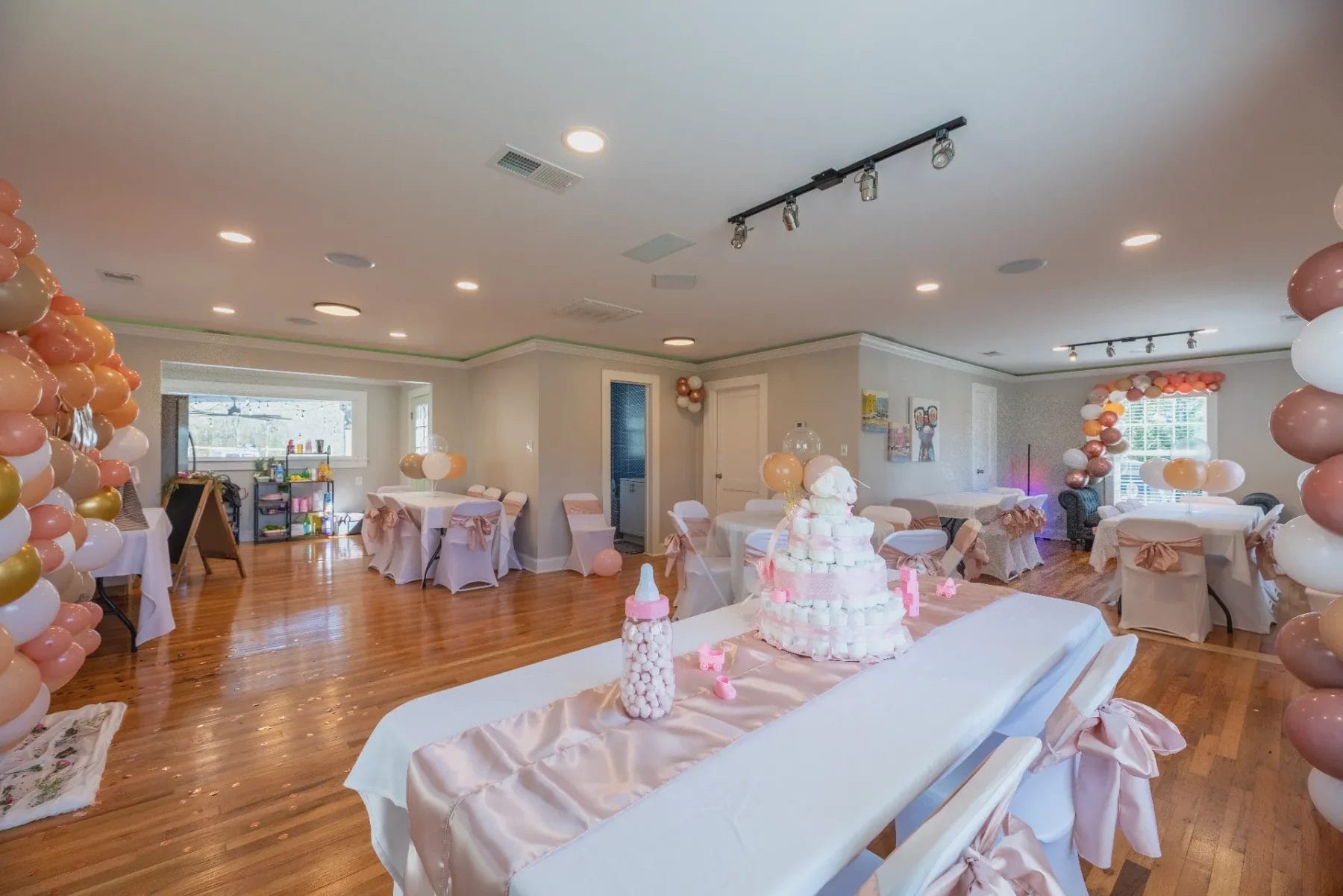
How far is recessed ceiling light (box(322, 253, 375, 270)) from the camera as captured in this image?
11.1ft

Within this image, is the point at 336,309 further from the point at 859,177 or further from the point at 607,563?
the point at 859,177

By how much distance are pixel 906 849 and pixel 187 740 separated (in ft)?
10.2

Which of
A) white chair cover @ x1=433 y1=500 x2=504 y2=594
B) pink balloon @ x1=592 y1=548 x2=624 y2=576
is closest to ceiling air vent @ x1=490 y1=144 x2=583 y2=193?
white chair cover @ x1=433 y1=500 x2=504 y2=594

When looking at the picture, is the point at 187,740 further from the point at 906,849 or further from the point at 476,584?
the point at 906,849

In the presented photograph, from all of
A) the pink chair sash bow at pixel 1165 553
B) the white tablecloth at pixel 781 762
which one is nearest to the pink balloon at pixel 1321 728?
the white tablecloth at pixel 781 762

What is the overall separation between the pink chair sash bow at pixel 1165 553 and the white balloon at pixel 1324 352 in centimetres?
281

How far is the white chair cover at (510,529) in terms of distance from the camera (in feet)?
18.2

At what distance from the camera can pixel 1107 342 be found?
6062 mm

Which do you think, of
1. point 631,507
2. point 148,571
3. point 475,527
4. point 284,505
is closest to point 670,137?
point 475,527

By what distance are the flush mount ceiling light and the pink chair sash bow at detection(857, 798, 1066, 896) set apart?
6.71 ft

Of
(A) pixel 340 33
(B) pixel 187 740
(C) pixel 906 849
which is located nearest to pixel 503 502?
(B) pixel 187 740

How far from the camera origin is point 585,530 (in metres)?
5.69

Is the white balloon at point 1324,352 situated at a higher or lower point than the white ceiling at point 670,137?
lower

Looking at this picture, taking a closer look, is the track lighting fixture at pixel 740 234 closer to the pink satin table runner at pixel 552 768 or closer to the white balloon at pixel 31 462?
the pink satin table runner at pixel 552 768
